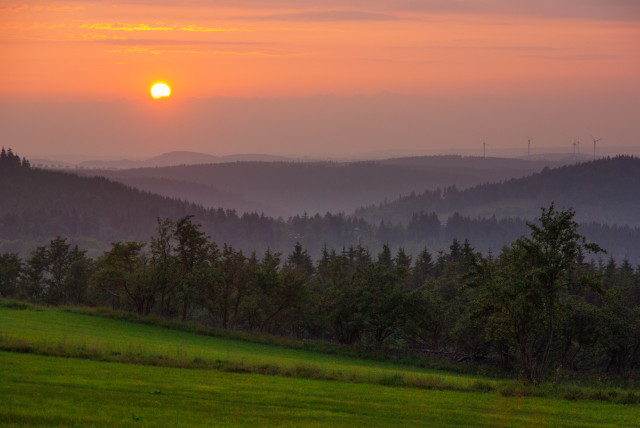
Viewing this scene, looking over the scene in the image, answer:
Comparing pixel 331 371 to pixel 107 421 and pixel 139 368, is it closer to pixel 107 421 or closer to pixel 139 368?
pixel 139 368

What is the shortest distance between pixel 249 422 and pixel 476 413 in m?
12.3

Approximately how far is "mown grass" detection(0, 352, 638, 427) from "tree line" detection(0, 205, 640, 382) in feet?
35.0

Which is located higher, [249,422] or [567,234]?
[567,234]

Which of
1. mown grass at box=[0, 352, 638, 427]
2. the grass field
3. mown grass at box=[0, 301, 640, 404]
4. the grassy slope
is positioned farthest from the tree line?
mown grass at box=[0, 352, 638, 427]

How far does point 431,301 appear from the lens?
3167 inches

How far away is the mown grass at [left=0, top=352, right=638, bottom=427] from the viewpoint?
26188mm

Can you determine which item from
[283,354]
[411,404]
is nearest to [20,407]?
[411,404]

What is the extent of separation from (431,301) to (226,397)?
51.8 m

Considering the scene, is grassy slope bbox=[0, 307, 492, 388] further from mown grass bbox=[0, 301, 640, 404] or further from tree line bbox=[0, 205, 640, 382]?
tree line bbox=[0, 205, 640, 382]

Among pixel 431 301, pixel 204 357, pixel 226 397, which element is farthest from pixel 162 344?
pixel 431 301

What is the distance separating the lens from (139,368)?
1566 inches

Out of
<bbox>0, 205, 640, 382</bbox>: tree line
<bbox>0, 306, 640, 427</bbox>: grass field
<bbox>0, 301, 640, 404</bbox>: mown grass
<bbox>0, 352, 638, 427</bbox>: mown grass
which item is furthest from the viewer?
<bbox>0, 205, 640, 382</bbox>: tree line

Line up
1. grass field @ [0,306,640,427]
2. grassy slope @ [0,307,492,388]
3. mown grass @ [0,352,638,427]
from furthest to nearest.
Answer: grassy slope @ [0,307,492,388]
grass field @ [0,306,640,427]
mown grass @ [0,352,638,427]

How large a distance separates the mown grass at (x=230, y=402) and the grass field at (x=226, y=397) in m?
0.05
